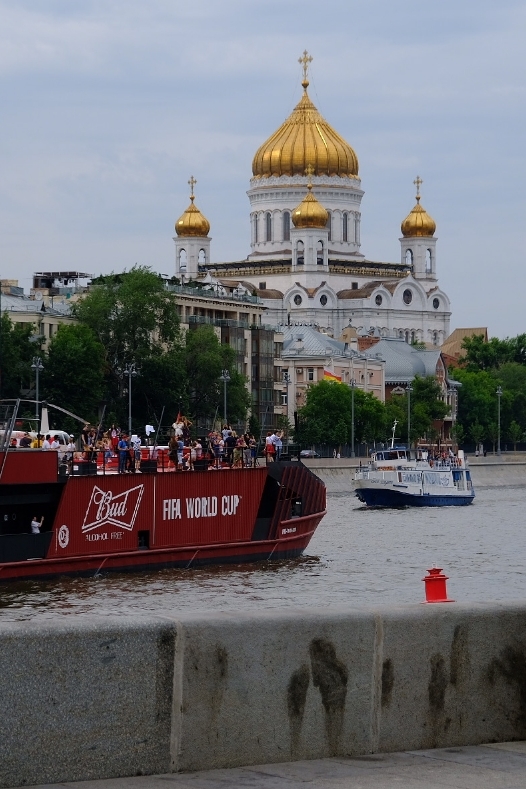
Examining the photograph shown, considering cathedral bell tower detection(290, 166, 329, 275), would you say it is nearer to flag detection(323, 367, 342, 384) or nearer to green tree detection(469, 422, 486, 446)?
green tree detection(469, 422, 486, 446)

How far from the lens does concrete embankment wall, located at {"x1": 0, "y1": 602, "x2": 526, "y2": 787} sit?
29.1 ft

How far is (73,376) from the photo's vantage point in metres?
91.1

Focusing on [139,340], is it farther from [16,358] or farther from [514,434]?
[514,434]

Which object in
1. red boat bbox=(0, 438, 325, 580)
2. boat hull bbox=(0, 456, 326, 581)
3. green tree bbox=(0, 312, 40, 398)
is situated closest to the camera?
red boat bbox=(0, 438, 325, 580)

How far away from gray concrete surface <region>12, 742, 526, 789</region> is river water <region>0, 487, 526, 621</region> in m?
11.1

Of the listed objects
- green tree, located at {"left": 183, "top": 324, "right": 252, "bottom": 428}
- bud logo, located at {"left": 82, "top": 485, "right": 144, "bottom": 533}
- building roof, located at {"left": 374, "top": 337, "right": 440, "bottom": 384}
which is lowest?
bud logo, located at {"left": 82, "top": 485, "right": 144, "bottom": 533}

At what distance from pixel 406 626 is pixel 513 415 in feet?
496

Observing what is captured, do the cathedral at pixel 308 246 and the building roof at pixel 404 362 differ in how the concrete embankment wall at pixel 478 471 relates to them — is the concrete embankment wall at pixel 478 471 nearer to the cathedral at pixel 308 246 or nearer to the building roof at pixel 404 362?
the building roof at pixel 404 362

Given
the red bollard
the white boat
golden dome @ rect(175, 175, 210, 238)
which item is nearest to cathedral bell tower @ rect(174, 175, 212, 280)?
golden dome @ rect(175, 175, 210, 238)

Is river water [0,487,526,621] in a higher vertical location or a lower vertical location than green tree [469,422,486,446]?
lower

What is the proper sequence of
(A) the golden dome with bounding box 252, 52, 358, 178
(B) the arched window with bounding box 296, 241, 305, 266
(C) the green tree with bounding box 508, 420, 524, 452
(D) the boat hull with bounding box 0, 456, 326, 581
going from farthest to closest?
(B) the arched window with bounding box 296, 241, 305, 266 → (A) the golden dome with bounding box 252, 52, 358, 178 → (C) the green tree with bounding box 508, 420, 524, 452 → (D) the boat hull with bounding box 0, 456, 326, 581

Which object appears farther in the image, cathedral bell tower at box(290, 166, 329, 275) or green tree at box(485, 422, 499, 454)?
cathedral bell tower at box(290, 166, 329, 275)

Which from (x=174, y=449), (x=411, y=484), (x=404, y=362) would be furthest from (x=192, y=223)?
(x=174, y=449)

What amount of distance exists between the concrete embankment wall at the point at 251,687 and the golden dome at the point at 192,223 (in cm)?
16500
